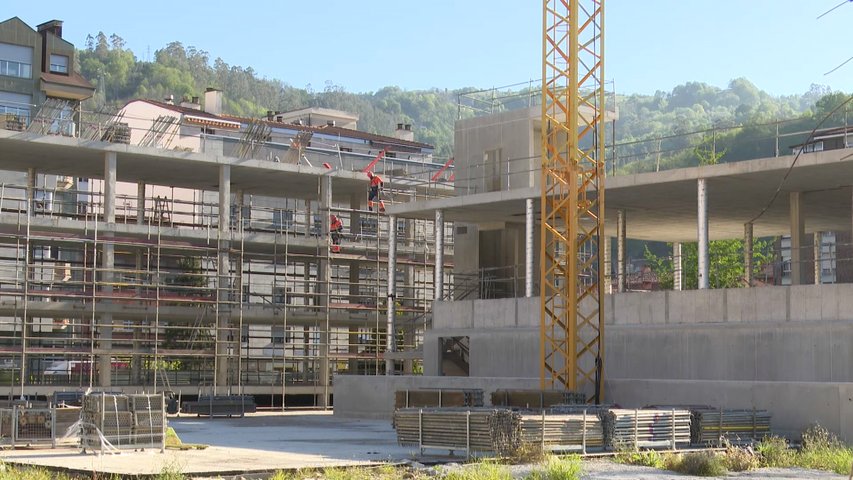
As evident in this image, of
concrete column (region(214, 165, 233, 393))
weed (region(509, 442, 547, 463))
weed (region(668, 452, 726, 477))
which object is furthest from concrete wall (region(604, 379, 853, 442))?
concrete column (region(214, 165, 233, 393))

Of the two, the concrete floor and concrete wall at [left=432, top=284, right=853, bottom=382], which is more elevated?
concrete wall at [left=432, top=284, right=853, bottom=382]

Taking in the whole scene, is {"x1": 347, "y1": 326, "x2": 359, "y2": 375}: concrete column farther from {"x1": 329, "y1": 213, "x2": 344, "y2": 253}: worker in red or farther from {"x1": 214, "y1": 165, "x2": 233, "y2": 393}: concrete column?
{"x1": 214, "y1": 165, "x2": 233, "y2": 393}: concrete column

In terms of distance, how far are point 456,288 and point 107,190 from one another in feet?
42.7

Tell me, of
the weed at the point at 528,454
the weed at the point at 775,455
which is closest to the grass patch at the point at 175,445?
the weed at the point at 528,454

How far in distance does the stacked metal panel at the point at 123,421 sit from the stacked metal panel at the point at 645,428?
327 inches

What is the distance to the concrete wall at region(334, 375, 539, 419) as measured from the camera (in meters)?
37.5

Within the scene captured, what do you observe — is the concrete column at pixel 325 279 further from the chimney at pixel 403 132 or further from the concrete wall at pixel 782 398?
the chimney at pixel 403 132

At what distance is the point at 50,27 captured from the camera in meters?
82.4

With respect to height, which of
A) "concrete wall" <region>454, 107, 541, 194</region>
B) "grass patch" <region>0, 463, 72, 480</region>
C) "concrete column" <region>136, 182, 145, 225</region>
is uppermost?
"concrete wall" <region>454, 107, 541, 194</region>

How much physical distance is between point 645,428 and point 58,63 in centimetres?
6784

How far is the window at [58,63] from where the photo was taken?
275 ft

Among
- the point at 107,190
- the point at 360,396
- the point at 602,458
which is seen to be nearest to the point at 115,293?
the point at 107,190

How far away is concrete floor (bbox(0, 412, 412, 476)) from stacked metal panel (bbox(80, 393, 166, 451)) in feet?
0.84

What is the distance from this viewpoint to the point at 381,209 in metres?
53.5
